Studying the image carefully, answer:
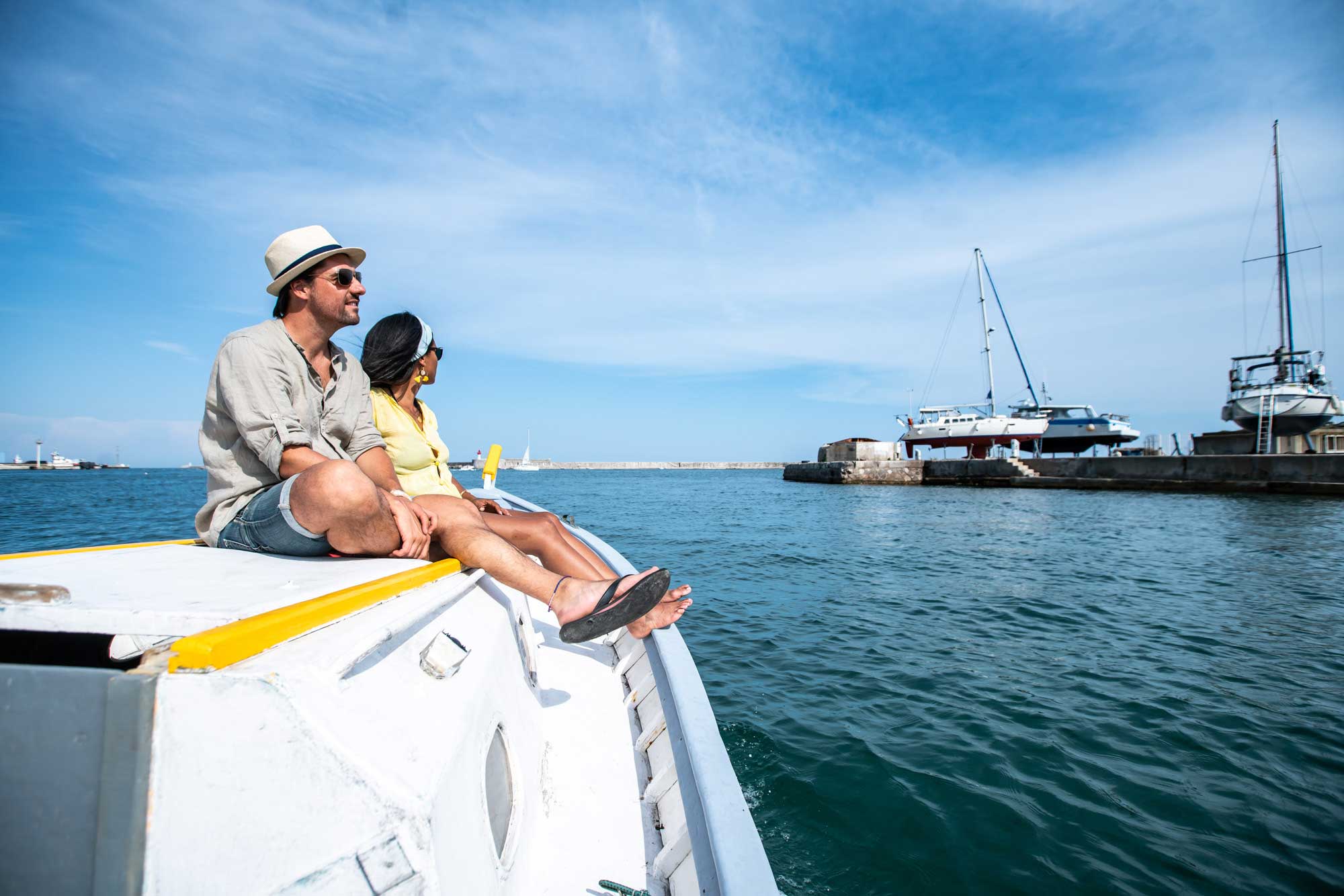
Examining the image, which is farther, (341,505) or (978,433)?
(978,433)

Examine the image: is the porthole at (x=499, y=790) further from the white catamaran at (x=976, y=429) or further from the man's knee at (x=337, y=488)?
the white catamaran at (x=976, y=429)

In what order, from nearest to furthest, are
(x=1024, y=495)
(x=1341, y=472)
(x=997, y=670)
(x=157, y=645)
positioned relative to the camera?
(x=157, y=645) → (x=997, y=670) → (x=1341, y=472) → (x=1024, y=495)

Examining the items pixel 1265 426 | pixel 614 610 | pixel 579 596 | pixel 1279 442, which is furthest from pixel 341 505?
pixel 1265 426

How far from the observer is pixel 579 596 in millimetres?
2223

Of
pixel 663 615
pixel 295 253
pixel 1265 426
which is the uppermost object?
pixel 1265 426

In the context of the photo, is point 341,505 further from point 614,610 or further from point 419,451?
point 419,451

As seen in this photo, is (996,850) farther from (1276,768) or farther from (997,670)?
(997,670)

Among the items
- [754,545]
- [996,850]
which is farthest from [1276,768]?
[754,545]

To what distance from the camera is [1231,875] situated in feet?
8.27

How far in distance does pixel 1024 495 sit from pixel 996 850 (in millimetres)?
26929

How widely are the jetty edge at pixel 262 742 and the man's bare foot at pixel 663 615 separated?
113cm

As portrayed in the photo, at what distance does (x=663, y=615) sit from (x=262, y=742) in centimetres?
205

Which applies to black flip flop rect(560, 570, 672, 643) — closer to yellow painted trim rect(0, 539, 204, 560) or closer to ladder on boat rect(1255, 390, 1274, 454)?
yellow painted trim rect(0, 539, 204, 560)

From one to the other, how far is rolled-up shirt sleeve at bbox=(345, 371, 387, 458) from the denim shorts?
0.55 m
